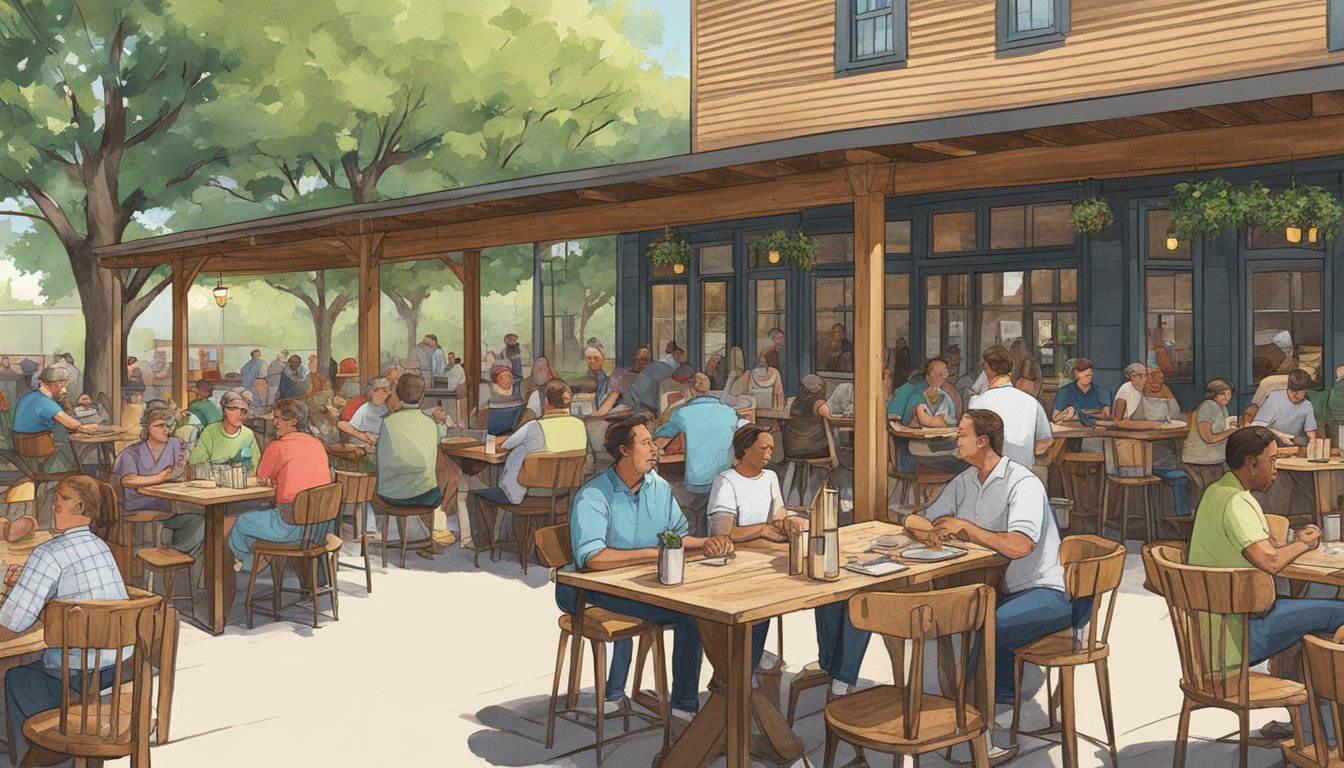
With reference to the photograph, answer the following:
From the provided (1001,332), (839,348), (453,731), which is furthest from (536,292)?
(453,731)

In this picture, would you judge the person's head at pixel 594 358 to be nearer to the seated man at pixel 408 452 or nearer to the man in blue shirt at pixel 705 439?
the seated man at pixel 408 452

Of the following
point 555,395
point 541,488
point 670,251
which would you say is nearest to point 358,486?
point 541,488

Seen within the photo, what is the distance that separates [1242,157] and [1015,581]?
12.8 feet

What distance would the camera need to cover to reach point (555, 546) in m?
6.05

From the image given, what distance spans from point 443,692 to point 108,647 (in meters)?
2.43

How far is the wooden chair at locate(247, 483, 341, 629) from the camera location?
792cm

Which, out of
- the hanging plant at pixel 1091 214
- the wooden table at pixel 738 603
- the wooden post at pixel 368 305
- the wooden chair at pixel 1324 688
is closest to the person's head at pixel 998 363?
the wooden table at pixel 738 603

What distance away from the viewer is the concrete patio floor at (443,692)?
5621mm

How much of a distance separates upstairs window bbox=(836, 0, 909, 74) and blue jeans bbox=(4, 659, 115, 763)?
11786 millimetres

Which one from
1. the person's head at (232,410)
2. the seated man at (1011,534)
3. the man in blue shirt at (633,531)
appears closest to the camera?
the seated man at (1011,534)

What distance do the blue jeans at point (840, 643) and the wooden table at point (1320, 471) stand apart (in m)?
5.21

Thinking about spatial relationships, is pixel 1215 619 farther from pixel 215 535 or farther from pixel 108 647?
pixel 215 535

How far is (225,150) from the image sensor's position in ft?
72.3

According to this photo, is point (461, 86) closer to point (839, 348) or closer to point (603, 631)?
point (839, 348)
